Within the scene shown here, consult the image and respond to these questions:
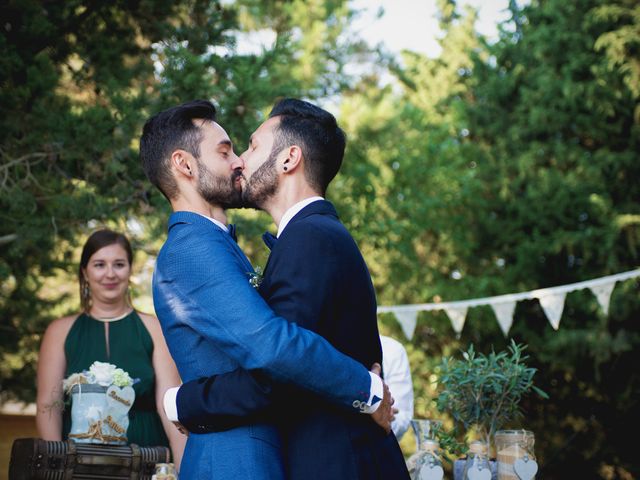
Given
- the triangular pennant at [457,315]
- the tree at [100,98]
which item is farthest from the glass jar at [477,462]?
the triangular pennant at [457,315]

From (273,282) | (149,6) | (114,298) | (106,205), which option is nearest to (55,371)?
(114,298)

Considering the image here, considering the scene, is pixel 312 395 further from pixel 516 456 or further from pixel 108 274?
pixel 108 274

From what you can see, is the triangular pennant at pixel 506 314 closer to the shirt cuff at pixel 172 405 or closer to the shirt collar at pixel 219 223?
the shirt collar at pixel 219 223

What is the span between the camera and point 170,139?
8.46ft

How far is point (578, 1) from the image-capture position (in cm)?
1423

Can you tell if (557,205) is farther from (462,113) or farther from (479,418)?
(479,418)

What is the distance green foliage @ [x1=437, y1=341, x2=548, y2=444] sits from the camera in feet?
11.1

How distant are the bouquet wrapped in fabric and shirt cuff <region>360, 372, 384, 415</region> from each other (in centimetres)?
167

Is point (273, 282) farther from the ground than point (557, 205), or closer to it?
closer to it

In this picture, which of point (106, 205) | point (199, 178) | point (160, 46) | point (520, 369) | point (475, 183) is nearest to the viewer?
point (199, 178)

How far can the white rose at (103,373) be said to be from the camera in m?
3.57

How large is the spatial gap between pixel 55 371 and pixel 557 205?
1139cm

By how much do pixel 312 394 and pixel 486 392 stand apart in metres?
1.47

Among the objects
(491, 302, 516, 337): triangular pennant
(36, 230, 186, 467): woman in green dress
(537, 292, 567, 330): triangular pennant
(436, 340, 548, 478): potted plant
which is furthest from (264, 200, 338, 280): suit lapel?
(491, 302, 516, 337): triangular pennant
